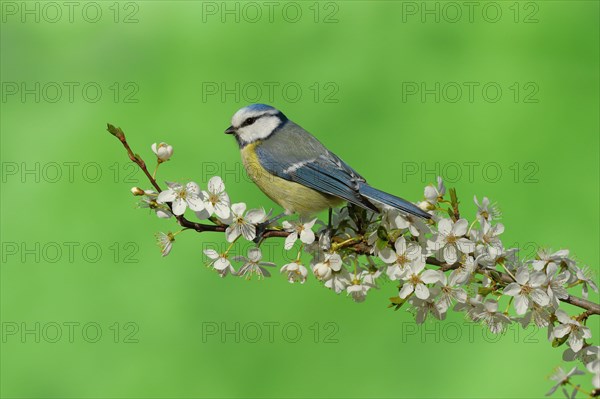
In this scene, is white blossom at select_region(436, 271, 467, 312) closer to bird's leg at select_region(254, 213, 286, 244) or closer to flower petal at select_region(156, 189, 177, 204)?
bird's leg at select_region(254, 213, 286, 244)

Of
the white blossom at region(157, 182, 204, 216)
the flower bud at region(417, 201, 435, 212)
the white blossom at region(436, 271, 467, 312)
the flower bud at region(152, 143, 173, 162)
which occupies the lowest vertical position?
the white blossom at region(436, 271, 467, 312)

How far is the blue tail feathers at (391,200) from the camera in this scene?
1.25 m

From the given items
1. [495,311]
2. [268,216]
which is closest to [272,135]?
[268,216]

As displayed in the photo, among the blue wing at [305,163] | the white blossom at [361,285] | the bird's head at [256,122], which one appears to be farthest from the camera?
the bird's head at [256,122]

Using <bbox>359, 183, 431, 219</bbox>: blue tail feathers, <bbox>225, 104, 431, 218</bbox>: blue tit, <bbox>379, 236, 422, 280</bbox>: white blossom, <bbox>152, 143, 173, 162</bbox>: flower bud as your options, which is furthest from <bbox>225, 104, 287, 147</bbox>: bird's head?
<bbox>379, 236, 422, 280</bbox>: white blossom

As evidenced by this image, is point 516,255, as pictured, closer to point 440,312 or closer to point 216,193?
point 440,312

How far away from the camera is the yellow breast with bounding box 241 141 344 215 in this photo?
1.64 metres

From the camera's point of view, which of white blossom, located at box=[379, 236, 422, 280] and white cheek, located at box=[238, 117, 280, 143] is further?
white cheek, located at box=[238, 117, 280, 143]

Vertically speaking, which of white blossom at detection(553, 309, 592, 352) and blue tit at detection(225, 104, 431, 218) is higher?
blue tit at detection(225, 104, 431, 218)

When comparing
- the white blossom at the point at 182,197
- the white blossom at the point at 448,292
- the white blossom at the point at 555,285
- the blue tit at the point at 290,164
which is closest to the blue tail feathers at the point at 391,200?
the blue tit at the point at 290,164

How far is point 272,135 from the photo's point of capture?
1784 mm

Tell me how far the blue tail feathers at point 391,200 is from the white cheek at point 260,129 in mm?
410

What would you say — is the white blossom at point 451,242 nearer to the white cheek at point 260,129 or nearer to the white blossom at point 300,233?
the white blossom at point 300,233

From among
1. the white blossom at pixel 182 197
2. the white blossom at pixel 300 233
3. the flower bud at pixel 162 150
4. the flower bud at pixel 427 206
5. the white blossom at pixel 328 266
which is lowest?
the white blossom at pixel 328 266
